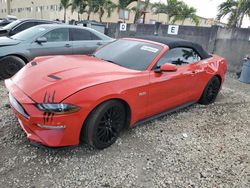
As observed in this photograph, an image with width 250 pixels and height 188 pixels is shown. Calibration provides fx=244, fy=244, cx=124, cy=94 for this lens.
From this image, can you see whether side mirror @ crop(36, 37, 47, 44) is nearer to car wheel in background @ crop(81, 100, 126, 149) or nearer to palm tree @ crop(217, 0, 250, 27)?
car wheel in background @ crop(81, 100, 126, 149)

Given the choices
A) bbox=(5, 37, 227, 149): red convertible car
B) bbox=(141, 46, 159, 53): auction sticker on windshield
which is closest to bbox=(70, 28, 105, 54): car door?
bbox=(5, 37, 227, 149): red convertible car

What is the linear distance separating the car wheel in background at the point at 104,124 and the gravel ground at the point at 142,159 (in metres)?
0.16

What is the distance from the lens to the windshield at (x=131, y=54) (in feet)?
12.2

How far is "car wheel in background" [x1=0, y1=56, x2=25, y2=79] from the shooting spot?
18.7 ft

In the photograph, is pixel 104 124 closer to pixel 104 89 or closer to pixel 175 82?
pixel 104 89

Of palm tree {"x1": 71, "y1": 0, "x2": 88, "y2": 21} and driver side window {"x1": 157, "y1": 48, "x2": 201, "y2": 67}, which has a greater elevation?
palm tree {"x1": 71, "y1": 0, "x2": 88, "y2": 21}

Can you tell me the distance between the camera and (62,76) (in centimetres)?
308

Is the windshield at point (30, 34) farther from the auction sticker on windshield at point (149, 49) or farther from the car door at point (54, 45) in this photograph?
the auction sticker on windshield at point (149, 49)

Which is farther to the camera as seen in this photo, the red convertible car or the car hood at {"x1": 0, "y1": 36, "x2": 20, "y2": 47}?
the car hood at {"x1": 0, "y1": 36, "x2": 20, "y2": 47}

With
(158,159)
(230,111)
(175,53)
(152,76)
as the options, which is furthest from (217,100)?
(158,159)

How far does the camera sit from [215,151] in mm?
3498

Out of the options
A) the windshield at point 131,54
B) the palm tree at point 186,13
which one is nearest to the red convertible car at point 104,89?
the windshield at point 131,54

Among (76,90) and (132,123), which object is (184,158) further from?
(76,90)

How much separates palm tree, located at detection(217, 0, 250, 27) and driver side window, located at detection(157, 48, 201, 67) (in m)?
10.7
